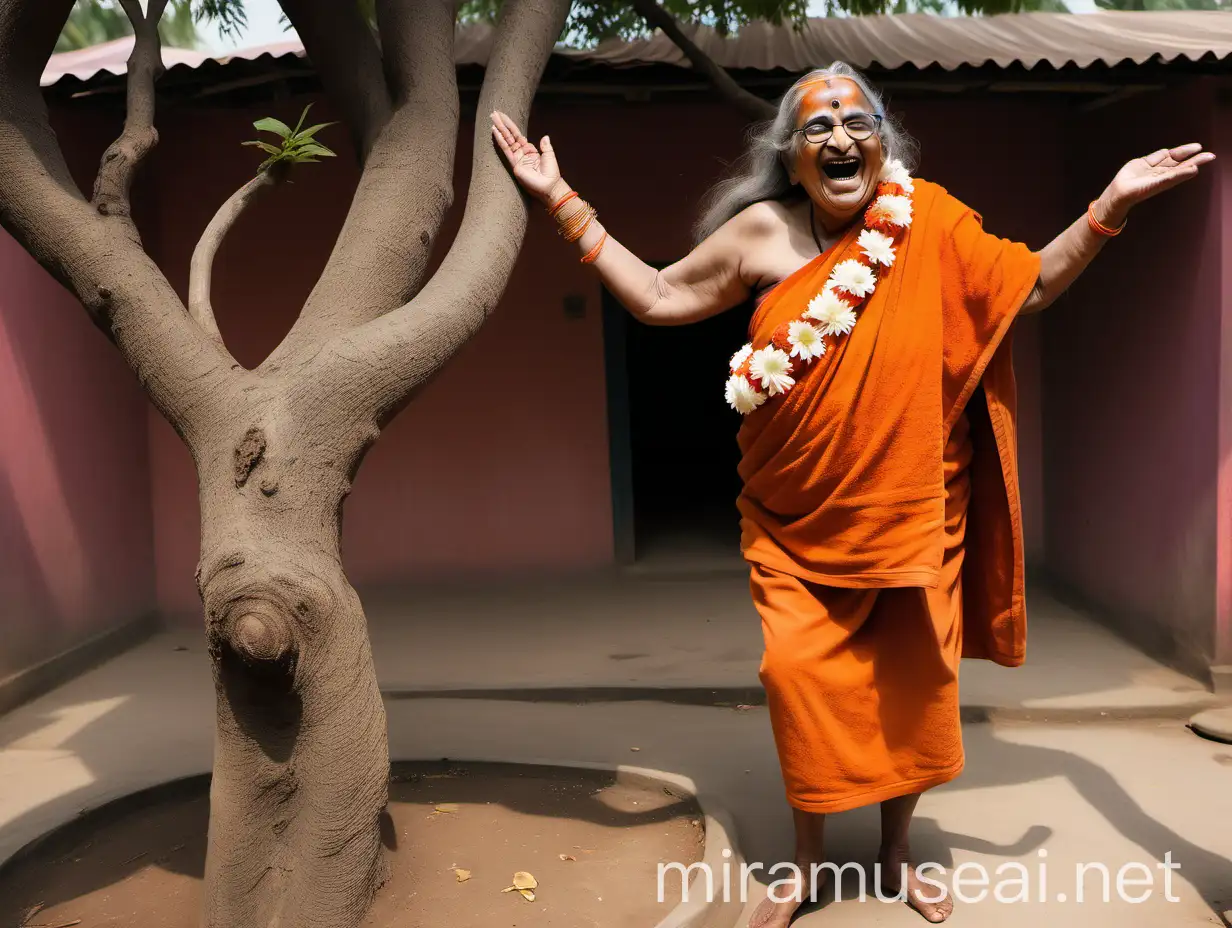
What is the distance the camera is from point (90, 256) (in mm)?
2941

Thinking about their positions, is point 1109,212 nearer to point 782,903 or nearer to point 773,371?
point 773,371

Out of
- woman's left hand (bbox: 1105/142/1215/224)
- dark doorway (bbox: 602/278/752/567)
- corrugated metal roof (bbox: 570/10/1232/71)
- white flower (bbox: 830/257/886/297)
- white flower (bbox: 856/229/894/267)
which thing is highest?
corrugated metal roof (bbox: 570/10/1232/71)

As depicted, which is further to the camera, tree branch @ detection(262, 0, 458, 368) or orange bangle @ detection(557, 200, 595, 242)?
orange bangle @ detection(557, 200, 595, 242)

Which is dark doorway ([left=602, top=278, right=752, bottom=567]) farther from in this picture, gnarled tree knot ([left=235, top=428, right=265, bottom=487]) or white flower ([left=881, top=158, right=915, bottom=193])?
gnarled tree knot ([left=235, top=428, right=265, bottom=487])

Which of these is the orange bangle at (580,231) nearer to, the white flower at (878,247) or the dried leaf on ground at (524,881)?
the white flower at (878,247)

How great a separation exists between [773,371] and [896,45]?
13.6 feet

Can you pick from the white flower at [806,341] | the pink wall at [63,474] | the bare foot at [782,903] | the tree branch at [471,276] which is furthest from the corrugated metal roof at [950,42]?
the bare foot at [782,903]

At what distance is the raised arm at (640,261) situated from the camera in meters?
Result: 3.21

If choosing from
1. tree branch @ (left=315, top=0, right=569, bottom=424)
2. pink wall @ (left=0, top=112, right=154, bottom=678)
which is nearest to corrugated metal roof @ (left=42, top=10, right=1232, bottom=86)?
Result: pink wall @ (left=0, top=112, right=154, bottom=678)

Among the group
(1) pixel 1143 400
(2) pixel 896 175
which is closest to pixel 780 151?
(2) pixel 896 175

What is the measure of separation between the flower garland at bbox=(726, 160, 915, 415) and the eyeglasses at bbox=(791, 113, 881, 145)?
0.57 ft

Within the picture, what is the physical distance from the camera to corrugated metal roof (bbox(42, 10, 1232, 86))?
18.2 ft

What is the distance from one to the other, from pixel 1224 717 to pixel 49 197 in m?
4.56

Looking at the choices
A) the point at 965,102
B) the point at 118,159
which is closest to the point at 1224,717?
the point at 965,102
